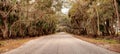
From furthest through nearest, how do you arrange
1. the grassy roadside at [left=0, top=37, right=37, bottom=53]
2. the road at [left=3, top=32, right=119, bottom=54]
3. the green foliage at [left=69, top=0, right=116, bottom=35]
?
the green foliage at [left=69, top=0, right=116, bottom=35], the grassy roadside at [left=0, top=37, right=37, bottom=53], the road at [left=3, top=32, right=119, bottom=54]

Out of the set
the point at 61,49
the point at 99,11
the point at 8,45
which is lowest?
the point at 8,45

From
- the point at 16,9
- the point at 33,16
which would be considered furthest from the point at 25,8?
the point at 33,16

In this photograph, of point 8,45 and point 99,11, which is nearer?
point 8,45

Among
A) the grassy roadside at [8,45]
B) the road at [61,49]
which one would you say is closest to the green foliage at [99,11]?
the road at [61,49]

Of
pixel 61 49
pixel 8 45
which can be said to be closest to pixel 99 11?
pixel 8 45

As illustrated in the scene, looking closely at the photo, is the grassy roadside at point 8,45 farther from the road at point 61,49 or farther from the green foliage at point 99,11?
the green foliage at point 99,11

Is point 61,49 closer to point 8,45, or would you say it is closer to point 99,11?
point 8,45

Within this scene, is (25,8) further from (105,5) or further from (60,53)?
(60,53)

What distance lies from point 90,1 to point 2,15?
18263mm

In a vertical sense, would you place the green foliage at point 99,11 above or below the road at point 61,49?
above

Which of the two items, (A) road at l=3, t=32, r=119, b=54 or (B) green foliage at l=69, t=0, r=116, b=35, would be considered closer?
(A) road at l=3, t=32, r=119, b=54

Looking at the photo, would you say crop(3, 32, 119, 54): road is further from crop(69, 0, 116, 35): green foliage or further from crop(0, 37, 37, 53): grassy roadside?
crop(69, 0, 116, 35): green foliage

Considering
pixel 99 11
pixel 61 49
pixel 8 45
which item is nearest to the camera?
pixel 61 49

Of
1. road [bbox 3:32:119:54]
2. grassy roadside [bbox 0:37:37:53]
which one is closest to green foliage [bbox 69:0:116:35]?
road [bbox 3:32:119:54]
